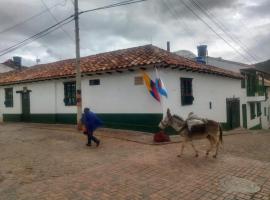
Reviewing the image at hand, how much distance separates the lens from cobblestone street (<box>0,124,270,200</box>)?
5.32 metres

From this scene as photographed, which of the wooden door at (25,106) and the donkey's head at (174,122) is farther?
the wooden door at (25,106)

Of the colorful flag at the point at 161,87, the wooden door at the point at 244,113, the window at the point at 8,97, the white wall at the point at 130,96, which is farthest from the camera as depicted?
the wooden door at the point at 244,113

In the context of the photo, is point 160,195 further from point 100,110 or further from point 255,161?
point 100,110

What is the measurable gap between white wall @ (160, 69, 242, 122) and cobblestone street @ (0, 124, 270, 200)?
3798 mm

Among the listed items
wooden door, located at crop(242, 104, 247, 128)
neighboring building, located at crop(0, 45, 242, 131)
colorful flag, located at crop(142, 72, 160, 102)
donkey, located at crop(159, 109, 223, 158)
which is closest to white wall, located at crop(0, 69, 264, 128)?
neighboring building, located at crop(0, 45, 242, 131)

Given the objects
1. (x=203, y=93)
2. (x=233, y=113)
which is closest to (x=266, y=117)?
(x=233, y=113)

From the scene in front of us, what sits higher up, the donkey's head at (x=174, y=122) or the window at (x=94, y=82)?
the window at (x=94, y=82)

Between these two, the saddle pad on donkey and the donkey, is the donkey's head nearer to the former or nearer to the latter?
the donkey

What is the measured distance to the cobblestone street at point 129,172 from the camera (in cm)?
532

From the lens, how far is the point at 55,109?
56.1 ft

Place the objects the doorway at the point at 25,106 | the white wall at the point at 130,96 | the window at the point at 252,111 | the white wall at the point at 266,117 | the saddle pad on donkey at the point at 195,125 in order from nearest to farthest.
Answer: the saddle pad on donkey at the point at 195,125
the white wall at the point at 130,96
the doorway at the point at 25,106
the window at the point at 252,111
the white wall at the point at 266,117

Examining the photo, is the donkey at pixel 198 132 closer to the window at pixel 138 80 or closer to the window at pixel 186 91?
the window at pixel 138 80

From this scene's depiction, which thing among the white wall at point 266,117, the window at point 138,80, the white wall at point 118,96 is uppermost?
the window at point 138,80

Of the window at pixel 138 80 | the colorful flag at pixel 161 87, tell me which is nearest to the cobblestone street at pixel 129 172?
the colorful flag at pixel 161 87
